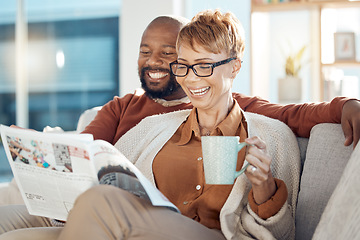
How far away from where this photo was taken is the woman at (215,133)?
1.43 meters

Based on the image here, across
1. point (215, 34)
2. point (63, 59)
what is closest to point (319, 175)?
point (215, 34)

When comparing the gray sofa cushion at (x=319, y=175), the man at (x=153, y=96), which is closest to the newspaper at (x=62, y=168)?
the gray sofa cushion at (x=319, y=175)

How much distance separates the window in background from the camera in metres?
5.62

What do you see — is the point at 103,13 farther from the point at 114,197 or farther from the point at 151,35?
the point at 114,197

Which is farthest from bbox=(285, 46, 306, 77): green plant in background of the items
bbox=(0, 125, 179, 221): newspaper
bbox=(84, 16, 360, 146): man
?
bbox=(0, 125, 179, 221): newspaper

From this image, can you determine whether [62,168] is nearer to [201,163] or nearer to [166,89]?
[201,163]

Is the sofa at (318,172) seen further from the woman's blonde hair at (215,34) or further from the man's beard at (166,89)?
the man's beard at (166,89)

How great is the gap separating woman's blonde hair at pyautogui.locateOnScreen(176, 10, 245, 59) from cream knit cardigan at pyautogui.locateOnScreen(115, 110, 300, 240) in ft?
0.85

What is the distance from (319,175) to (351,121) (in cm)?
19

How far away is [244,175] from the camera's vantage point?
1.58m

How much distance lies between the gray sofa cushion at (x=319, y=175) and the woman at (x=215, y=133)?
5 centimetres

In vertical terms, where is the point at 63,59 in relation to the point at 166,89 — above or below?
above

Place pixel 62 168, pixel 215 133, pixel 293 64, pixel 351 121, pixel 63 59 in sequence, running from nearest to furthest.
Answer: pixel 62 168, pixel 351 121, pixel 215 133, pixel 293 64, pixel 63 59

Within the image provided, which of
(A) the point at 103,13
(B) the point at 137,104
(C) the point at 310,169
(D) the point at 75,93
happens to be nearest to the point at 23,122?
(D) the point at 75,93
